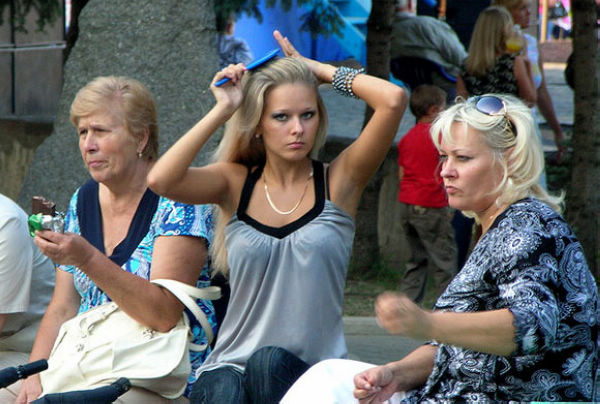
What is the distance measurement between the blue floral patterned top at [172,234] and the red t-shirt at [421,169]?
357cm

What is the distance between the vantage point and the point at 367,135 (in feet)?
10.6

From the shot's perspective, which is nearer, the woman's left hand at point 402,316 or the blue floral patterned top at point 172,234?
the woman's left hand at point 402,316

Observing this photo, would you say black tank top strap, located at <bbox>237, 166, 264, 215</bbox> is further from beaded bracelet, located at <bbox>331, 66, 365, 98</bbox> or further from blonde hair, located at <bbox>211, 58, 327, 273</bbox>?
beaded bracelet, located at <bbox>331, 66, 365, 98</bbox>

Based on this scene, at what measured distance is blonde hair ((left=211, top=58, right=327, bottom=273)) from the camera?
3285 millimetres

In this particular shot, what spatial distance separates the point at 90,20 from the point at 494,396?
12.2 feet

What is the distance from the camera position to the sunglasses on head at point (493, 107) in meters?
2.66

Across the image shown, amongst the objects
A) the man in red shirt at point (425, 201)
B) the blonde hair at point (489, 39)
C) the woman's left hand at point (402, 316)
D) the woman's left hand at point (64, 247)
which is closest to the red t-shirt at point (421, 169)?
the man in red shirt at point (425, 201)

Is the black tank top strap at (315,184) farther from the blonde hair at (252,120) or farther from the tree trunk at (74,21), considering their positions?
the tree trunk at (74,21)

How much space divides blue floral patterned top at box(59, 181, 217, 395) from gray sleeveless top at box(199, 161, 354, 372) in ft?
0.63

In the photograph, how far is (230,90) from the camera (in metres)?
3.26

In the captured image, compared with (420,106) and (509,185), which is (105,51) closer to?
(420,106)

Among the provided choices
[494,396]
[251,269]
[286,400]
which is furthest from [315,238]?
[494,396]

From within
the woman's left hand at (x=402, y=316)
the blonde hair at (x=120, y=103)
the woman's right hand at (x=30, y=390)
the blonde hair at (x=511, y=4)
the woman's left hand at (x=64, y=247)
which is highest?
the blonde hair at (x=120, y=103)

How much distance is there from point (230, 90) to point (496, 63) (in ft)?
12.6
